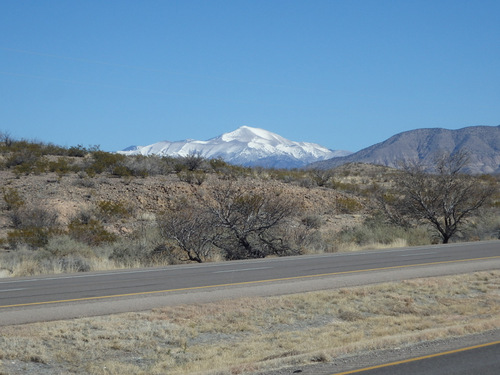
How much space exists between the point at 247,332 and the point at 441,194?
2335cm

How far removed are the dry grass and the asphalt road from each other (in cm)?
96

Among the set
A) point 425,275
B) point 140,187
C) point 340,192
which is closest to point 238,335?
point 425,275

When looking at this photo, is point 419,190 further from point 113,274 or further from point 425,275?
point 113,274

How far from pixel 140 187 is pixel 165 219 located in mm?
16979

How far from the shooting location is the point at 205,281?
52.5ft

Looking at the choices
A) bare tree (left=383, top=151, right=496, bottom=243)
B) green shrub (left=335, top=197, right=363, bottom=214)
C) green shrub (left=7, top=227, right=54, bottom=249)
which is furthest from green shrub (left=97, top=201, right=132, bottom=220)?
green shrub (left=335, top=197, right=363, bottom=214)

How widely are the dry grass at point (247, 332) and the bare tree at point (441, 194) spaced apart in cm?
1821

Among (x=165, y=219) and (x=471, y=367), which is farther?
(x=165, y=219)

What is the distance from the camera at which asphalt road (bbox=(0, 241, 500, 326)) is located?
40.7 feet

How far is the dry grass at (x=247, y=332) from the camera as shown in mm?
9109

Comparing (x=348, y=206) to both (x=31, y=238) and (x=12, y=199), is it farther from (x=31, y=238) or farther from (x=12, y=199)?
(x=31, y=238)

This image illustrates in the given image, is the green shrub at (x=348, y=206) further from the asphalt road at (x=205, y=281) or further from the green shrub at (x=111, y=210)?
the asphalt road at (x=205, y=281)

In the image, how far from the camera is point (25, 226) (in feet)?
97.3

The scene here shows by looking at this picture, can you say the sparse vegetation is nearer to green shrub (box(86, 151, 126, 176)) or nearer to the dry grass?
green shrub (box(86, 151, 126, 176))
